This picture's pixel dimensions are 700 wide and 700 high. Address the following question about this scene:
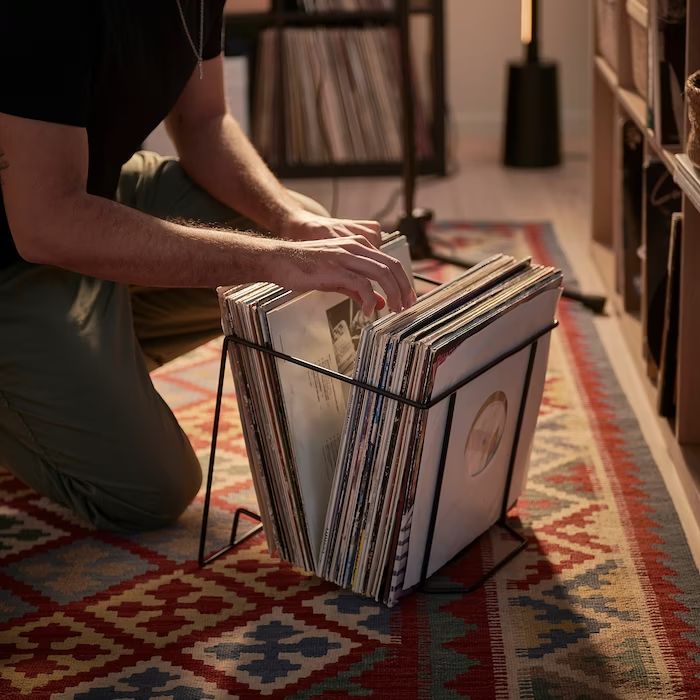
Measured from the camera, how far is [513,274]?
1.31 m

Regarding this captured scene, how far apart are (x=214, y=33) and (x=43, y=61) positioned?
41 centimetres

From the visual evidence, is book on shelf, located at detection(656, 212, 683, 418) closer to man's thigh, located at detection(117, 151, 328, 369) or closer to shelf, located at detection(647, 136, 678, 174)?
shelf, located at detection(647, 136, 678, 174)

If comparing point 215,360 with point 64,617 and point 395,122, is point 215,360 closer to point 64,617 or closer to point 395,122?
point 64,617

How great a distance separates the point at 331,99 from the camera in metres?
3.21

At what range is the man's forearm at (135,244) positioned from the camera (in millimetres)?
1232

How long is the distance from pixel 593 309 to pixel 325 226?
954mm

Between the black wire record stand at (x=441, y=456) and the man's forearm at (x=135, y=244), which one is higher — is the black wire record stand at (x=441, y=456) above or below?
below

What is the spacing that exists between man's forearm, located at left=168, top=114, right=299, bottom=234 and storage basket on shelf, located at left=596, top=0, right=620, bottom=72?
0.84 metres

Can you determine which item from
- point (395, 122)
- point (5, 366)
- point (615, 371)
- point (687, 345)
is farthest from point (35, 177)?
point (395, 122)

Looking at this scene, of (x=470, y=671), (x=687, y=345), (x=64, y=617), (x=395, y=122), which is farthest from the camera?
(x=395, y=122)

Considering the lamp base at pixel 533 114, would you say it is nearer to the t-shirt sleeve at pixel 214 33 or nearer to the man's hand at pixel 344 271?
the t-shirt sleeve at pixel 214 33

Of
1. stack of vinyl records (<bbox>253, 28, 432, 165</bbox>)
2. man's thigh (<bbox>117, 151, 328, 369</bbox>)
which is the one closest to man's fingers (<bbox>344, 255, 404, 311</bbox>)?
man's thigh (<bbox>117, 151, 328, 369</bbox>)

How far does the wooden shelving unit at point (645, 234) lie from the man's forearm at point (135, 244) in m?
0.52

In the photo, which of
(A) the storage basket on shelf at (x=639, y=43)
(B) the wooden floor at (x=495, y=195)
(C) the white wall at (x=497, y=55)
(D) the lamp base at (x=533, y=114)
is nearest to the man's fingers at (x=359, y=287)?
(A) the storage basket on shelf at (x=639, y=43)
